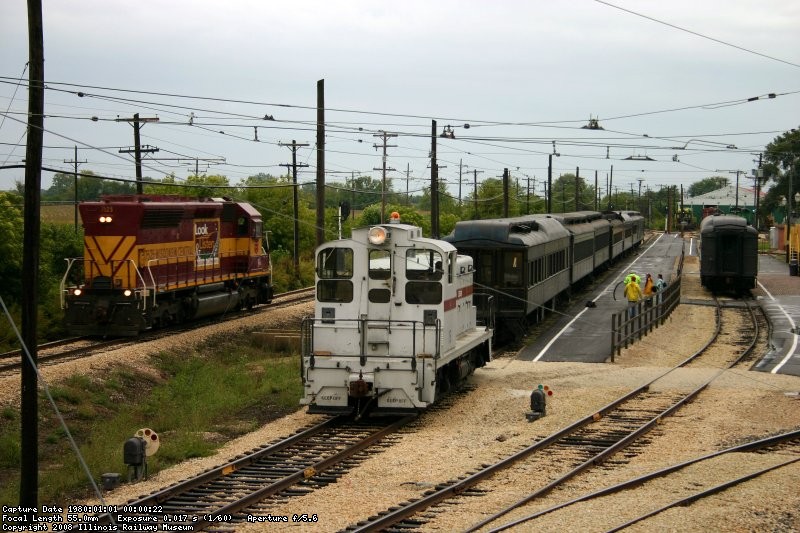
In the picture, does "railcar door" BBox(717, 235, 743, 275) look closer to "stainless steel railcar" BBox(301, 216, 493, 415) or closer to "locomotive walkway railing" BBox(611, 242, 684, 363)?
"locomotive walkway railing" BBox(611, 242, 684, 363)

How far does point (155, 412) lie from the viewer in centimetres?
2078

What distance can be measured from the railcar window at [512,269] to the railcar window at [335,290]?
10.7 metres

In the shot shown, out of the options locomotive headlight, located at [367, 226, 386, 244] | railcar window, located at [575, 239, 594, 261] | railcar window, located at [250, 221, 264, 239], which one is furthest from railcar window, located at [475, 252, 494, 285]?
railcar window, located at [575, 239, 594, 261]

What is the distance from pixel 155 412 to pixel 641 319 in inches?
605

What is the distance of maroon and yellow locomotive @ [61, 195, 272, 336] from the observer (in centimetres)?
2789

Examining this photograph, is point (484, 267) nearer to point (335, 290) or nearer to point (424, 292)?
point (424, 292)

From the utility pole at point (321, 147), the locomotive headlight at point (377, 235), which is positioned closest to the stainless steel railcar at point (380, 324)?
the locomotive headlight at point (377, 235)

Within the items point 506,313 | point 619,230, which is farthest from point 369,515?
point 619,230

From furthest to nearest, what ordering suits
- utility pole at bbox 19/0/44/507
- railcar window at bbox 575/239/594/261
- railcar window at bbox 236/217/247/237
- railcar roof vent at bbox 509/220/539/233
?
railcar window at bbox 575/239/594/261 → railcar window at bbox 236/217/247/237 → railcar roof vent at bbox 509/220/539/233 → utility pole at bbox 19/0/44/507

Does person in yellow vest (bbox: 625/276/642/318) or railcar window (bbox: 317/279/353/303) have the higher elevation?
railcar window (bbox: 317/279/353/303)

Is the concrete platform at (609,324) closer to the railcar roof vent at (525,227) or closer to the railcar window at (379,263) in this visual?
the railcar roof vent at (525,227)

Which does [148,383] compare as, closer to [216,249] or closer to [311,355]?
[311,355]

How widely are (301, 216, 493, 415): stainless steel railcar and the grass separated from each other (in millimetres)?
2042

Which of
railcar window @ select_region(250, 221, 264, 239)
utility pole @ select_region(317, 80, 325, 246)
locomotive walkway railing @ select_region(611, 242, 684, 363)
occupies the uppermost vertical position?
utility pole @ select_region(317, 80, 325, 246)
